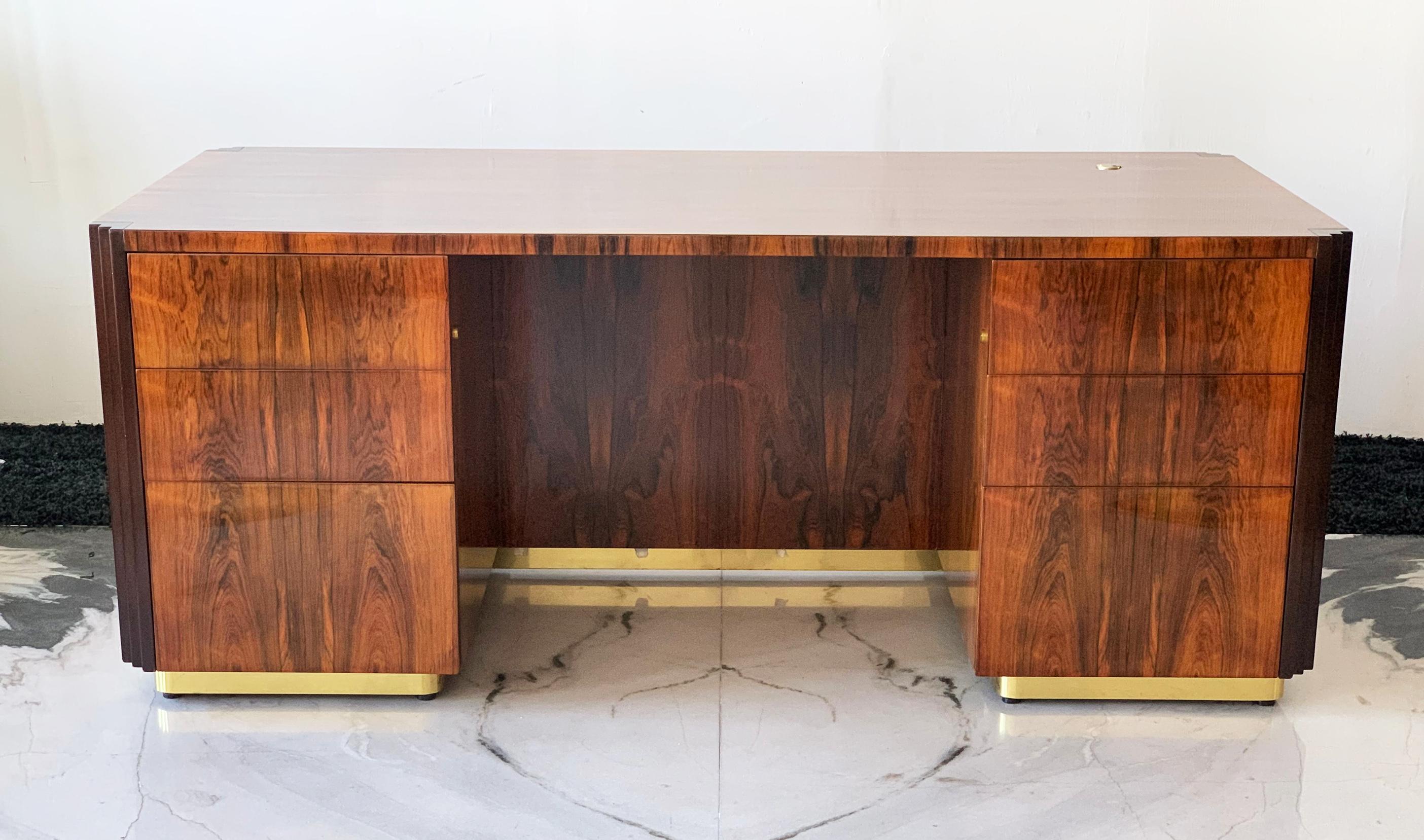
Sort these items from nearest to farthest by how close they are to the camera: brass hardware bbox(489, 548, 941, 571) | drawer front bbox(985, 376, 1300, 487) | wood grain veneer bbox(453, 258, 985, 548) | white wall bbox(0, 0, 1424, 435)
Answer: drawer front bbox(985, 376, 1300, 487)
wood grain veneer bbox(453, 258, 985, 548)
brass hardware bbox(489, 548, 941, 571)
white wall bbox(0, 0, 1424, 435)

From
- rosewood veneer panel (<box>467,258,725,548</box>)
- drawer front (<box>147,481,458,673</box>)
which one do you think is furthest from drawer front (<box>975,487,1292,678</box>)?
drawer front (<box>147,481,458,673</box>)

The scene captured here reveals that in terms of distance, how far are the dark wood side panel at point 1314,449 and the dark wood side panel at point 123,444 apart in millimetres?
1500

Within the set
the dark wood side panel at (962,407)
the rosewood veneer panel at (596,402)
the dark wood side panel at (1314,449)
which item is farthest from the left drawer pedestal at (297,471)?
the dark wood side panel at (1314,449)

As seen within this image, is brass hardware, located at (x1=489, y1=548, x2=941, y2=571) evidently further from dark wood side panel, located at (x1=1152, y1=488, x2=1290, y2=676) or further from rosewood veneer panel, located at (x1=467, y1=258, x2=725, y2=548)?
dark wood side panel, located at (x1=1152, y1=488, x2=1290, y2=676)

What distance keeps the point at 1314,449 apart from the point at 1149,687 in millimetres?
397

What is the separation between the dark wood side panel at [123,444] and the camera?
1.90 metres

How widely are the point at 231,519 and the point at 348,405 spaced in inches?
8.9

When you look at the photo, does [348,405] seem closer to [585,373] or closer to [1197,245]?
[585,373]

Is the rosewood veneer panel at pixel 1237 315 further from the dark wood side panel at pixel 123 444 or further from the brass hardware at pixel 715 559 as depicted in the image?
the dark wood side panel at pixel 123 444

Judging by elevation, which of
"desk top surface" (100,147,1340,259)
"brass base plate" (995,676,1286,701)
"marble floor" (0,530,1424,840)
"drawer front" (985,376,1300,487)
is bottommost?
"marble floor" (0,530,1424,840)

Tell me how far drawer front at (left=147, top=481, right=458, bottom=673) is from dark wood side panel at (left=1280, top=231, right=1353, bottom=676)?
43.8 inches

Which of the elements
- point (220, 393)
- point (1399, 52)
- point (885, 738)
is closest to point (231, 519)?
point (220, 393)

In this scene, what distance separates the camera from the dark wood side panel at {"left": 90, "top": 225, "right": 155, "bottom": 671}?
6.25 ft

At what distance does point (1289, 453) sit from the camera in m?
1.96
